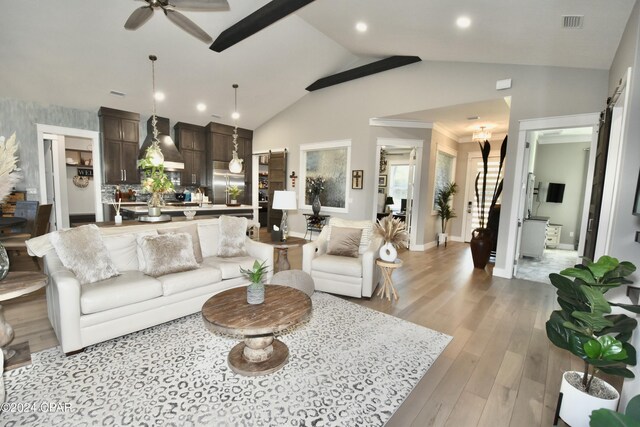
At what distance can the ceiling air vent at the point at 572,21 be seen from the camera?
9.09 feet

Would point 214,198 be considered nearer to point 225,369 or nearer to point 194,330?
point 194,330

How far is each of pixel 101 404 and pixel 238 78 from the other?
574 centimetres

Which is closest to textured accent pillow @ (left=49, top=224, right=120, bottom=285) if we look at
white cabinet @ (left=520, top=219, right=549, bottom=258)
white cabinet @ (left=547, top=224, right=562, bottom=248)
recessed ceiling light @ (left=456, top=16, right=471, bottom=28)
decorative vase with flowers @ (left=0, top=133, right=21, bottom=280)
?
decorative vase with flowers @ (left=0, top=133, right=21, bottom=280)

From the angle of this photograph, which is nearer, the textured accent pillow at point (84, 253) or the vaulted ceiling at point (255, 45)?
the textured accent pillow at point (84, 253)

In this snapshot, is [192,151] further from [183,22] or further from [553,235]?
[553,235]

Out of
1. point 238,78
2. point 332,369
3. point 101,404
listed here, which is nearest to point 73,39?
point 238,78

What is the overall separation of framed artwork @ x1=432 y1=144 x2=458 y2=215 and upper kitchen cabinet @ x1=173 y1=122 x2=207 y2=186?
6012 millimetres

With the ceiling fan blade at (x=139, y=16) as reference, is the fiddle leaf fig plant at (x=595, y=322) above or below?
below

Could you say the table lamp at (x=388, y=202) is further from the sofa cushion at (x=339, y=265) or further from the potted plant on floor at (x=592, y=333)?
the potted plant on floor at (x=592, y=333)

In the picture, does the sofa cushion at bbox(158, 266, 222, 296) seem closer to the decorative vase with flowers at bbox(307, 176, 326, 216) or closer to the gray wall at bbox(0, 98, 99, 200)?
the decorative vase with flowers at bbox(307, 176, 326, 216)

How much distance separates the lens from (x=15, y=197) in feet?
17.2

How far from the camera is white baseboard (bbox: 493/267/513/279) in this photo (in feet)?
15.3

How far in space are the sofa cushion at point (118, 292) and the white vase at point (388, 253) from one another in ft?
Answer: 8.02

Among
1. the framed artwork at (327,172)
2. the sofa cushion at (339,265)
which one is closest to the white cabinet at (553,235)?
the framed artwork at (327,172)
